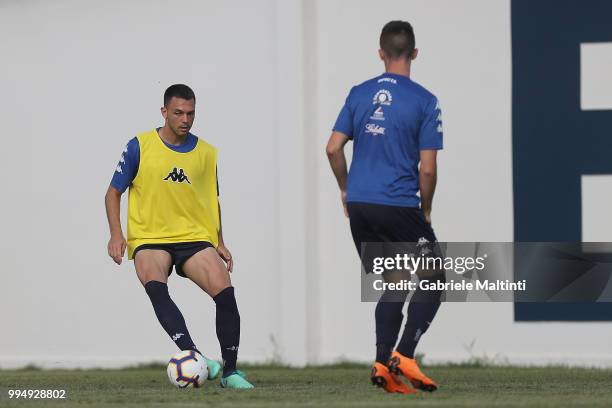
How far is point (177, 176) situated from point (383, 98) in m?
1.40

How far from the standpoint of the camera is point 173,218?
7.54 m

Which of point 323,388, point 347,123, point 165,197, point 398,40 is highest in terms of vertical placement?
point 398,40

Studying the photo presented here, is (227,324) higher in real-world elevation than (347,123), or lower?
lower

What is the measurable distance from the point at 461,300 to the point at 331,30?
7.69 ft

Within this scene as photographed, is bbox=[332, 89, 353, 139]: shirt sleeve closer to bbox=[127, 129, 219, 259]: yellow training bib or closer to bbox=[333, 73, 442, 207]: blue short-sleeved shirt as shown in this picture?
bbox=[333, 73, 442, 207]: blue short-sleeved shirt

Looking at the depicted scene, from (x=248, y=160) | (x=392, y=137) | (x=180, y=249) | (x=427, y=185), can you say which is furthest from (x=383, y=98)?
(x=248, y=160)

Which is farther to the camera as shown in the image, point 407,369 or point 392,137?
point 392,137

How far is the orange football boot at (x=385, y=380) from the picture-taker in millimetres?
6586

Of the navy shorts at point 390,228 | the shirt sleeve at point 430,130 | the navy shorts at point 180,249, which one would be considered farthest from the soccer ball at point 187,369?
the shirt sleeve at point 430,130

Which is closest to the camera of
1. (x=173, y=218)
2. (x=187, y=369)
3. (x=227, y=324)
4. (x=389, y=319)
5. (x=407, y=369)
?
(x=407, y=369)

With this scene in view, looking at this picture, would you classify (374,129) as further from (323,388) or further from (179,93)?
(323,388)

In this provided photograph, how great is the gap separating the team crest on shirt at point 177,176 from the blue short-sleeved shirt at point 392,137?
1.14 m

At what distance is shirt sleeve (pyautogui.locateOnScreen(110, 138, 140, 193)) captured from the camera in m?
7.51

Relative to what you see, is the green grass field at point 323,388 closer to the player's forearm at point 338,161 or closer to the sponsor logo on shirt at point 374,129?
the player's forearm at point 338,161
